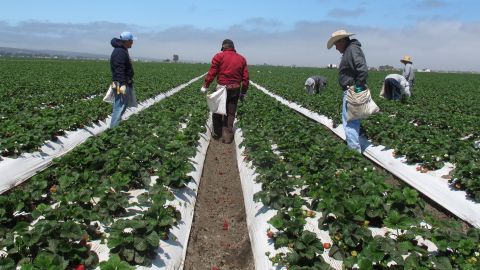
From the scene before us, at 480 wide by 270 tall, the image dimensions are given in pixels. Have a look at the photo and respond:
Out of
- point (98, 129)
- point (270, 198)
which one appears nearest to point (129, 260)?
point (270, 198)

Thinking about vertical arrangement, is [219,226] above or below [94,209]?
below

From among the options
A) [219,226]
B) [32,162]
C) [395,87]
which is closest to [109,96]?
[32,162]

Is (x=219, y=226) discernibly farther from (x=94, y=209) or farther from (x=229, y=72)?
(x=229, y=72)

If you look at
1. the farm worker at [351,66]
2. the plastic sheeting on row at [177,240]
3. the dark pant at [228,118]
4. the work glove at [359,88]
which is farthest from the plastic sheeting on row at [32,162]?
the work glove at [359,88]

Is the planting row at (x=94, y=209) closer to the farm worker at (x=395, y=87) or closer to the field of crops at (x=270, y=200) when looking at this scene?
the field of crops at (x=270, y=200)

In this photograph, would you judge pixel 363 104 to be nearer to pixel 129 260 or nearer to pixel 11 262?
pixel 129 260

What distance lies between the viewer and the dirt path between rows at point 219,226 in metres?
3.79

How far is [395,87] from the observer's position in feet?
44.8

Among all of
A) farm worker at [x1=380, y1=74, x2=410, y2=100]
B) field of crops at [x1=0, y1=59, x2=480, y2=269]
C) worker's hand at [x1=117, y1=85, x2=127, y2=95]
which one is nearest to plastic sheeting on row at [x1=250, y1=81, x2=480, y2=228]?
field of crops at [x1=0, y1=59, x2=480, y2=269]

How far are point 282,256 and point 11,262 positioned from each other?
1.98 meters

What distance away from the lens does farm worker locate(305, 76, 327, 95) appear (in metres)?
16.6

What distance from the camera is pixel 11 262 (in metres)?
2.62

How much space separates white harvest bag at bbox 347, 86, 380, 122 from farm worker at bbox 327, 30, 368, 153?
103mm

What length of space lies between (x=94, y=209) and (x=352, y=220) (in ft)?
7.59
